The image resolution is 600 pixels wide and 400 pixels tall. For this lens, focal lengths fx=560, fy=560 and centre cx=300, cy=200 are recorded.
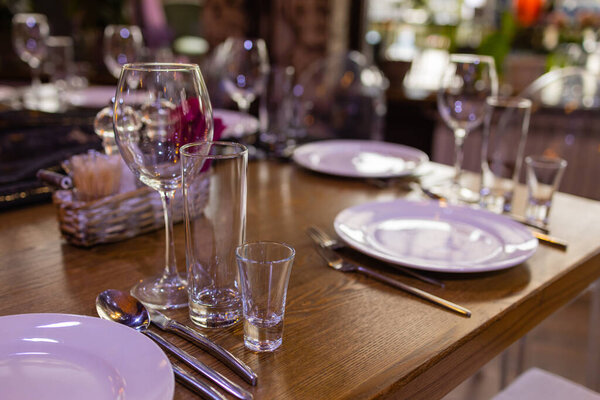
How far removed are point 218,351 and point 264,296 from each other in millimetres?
69

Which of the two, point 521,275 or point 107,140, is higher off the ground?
point 107,140

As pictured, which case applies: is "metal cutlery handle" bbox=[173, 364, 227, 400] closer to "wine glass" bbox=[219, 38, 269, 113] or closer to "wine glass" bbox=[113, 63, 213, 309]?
"wine glass" bbox=[113, 63, 213, 309]

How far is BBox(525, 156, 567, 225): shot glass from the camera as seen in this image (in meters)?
0.98

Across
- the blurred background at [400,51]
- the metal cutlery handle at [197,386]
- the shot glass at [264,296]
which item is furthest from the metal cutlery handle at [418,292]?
the blurred background at [400,51]

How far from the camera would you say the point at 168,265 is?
2.34 ft

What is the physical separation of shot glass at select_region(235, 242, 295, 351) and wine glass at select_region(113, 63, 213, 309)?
0.42 feet

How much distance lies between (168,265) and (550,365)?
1811 millimetres

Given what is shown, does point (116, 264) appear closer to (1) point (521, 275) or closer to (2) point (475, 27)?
(1) point (521, 275)

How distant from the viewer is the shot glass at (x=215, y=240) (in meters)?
0.61

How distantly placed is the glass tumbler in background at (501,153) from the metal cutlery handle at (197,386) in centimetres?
72

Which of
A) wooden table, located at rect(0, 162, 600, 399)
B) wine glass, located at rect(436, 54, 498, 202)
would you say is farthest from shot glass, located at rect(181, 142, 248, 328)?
wine glass, located at rect(436, 54, 498, 202)

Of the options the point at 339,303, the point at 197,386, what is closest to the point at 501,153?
the point at 339,303

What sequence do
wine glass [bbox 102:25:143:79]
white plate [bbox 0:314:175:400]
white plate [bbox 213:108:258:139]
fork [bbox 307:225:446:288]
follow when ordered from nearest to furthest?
white plate [bbox 0:314:175:400], fork [bbox 307:225:446:288], white plate [bbox 213:108:258:139], wine glass [bbox 102:25:143:79]

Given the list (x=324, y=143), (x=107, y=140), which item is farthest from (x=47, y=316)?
(x=324, y=143)
